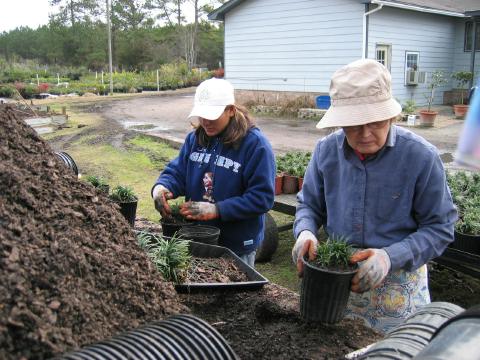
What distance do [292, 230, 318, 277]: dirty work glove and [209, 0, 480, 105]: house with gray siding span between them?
13.8m

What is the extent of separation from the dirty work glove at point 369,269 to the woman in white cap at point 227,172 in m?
1.01

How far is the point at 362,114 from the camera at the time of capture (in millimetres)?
→ 1944

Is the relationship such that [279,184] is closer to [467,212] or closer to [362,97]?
[467,212]

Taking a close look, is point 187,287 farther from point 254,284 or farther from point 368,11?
point 368,11

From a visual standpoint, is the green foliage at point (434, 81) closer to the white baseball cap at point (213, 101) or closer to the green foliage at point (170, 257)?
the white baseball cap at point (213, 101)

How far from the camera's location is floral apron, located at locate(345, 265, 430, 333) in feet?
7.30

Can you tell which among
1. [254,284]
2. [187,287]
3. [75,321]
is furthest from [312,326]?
[75,321]

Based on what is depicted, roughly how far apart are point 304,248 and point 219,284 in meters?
0.39

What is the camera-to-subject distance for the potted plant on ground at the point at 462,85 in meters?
16.0

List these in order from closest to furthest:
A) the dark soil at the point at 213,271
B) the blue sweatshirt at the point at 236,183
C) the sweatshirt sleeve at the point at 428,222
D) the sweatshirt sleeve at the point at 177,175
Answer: the sweatshirt sleeve at the point at 428,222 < the dark soil at the point at 213,271 < the blue sweatshirt at the point at 236,183 < the sweatshirt sleeve at the point at 177,175

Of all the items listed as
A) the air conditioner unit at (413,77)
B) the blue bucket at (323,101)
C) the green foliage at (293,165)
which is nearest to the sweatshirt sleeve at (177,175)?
the green foliage at (293,165)

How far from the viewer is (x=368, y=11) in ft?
48.6

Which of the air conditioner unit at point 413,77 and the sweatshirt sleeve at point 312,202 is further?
the air conditioner unit at point 413,77

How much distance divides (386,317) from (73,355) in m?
1.47
